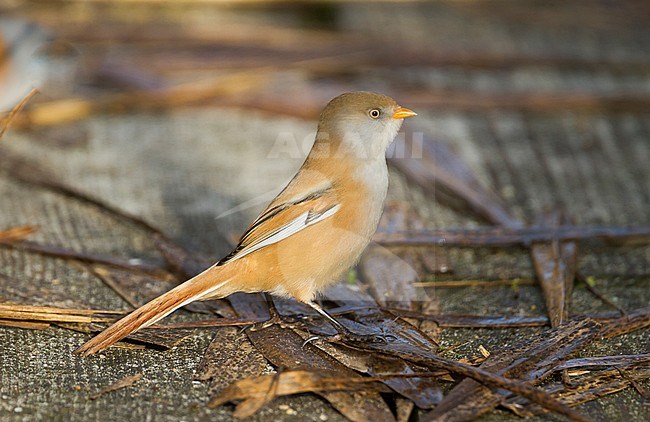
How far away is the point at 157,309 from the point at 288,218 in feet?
2.16

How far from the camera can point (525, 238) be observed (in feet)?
15.5

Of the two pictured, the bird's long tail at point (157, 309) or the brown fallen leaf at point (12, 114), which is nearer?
A: the bird's long tail at point (157, 309)

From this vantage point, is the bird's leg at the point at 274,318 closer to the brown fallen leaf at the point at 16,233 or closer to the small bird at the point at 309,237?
the small bird at the point at 309,237

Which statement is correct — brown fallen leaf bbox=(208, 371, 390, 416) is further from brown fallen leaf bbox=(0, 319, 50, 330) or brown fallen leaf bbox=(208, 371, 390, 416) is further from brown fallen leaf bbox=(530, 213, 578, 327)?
brown fallen leaf bbox=(530, 213, 578, 327)

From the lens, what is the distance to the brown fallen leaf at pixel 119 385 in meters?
3.29

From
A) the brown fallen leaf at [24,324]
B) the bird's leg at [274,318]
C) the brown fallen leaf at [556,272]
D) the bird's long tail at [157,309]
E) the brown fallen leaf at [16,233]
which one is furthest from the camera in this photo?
the brown fallen leaf at [16,233]

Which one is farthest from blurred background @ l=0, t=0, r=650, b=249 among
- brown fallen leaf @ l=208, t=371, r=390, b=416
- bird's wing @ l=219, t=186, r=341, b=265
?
brown fallen leaf @ l=208, t=371, r=390, b=416

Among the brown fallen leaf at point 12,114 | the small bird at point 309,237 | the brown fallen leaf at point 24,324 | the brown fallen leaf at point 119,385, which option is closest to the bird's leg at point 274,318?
the small bird at point 309,237

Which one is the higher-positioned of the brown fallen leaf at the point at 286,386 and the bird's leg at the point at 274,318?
the brown fallen leaf at the point at 286,386

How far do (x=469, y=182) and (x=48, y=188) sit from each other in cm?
241

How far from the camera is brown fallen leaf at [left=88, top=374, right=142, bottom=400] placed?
3.29 meters

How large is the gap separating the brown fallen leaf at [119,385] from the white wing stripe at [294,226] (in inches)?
27.2

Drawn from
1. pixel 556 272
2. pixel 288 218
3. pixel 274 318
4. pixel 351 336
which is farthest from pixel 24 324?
pixel 556 272

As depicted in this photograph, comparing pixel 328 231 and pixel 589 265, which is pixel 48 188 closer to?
pixel 328 231
